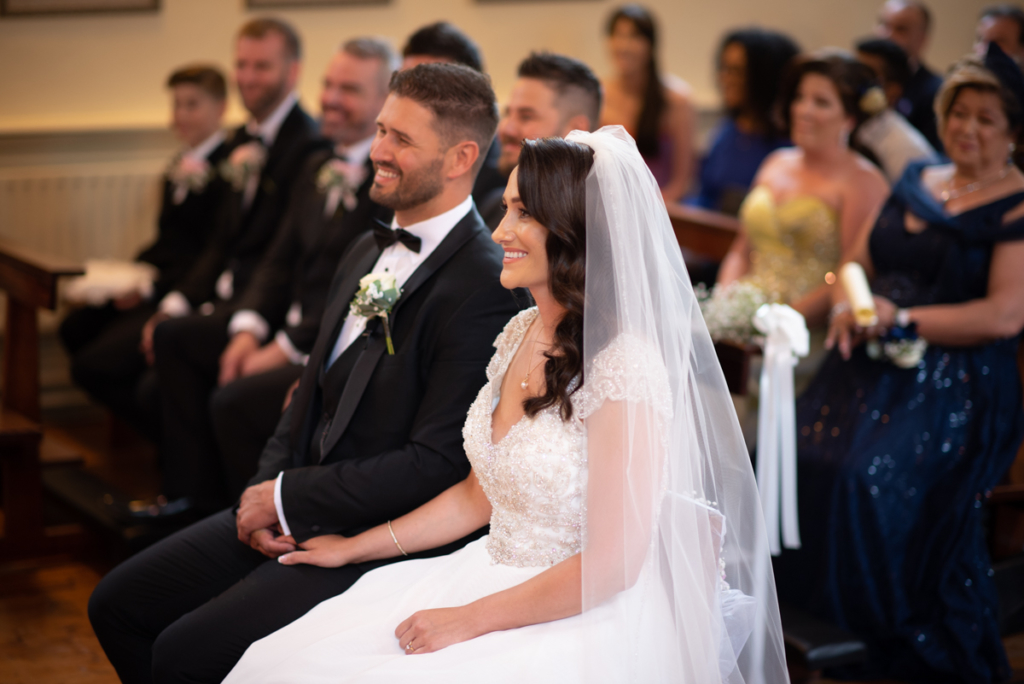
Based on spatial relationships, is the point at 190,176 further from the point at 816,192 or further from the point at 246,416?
the point at 816,192

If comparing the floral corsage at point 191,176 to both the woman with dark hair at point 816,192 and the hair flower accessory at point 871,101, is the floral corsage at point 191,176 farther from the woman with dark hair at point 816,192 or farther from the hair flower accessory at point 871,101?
the hair flower accessory at point 871,101

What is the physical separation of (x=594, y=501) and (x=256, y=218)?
3.13m

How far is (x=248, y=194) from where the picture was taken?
4.75m

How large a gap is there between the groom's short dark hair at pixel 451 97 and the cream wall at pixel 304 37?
12.2 feet

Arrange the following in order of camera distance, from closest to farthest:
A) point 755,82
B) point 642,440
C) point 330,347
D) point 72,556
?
point 642,440 → point 330,347 → point 72,556 → point 755,82

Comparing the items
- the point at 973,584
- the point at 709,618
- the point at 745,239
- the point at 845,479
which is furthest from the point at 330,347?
the point at 745,239

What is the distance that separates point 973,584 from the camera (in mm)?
3180

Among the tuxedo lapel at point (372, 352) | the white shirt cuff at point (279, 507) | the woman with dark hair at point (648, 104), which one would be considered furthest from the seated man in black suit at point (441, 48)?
the woman with dark hair at point (648, 104)

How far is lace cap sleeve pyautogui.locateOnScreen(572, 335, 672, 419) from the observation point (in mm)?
1922

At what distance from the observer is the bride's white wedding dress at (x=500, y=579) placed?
1901 mm

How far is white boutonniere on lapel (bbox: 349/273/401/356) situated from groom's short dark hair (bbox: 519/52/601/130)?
1195 millimetres

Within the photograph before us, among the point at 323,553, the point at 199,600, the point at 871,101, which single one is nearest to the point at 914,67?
the point at 871,101

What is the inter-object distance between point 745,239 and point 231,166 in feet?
7.77

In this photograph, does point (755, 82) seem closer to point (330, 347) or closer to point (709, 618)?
point (330, 347)
